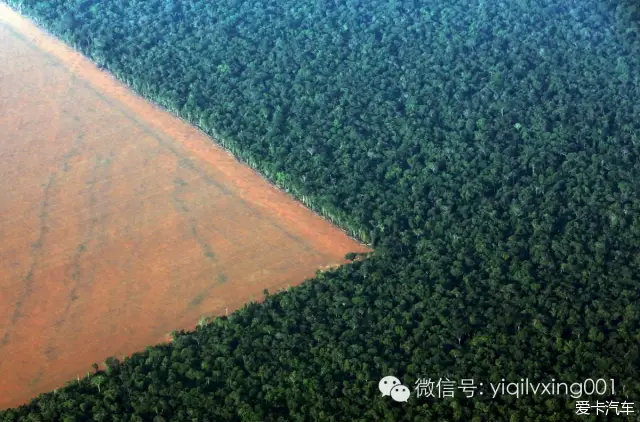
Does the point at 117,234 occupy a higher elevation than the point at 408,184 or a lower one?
lower

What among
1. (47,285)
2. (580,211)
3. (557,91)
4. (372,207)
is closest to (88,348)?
(47,285)

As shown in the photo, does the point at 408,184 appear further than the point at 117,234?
Yes

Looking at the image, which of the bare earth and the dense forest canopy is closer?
the dense forest canopy

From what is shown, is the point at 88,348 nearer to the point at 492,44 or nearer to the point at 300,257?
the point at 300,257

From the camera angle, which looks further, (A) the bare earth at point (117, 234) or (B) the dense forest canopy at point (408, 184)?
(A) the bare earth at point (117, 234)
